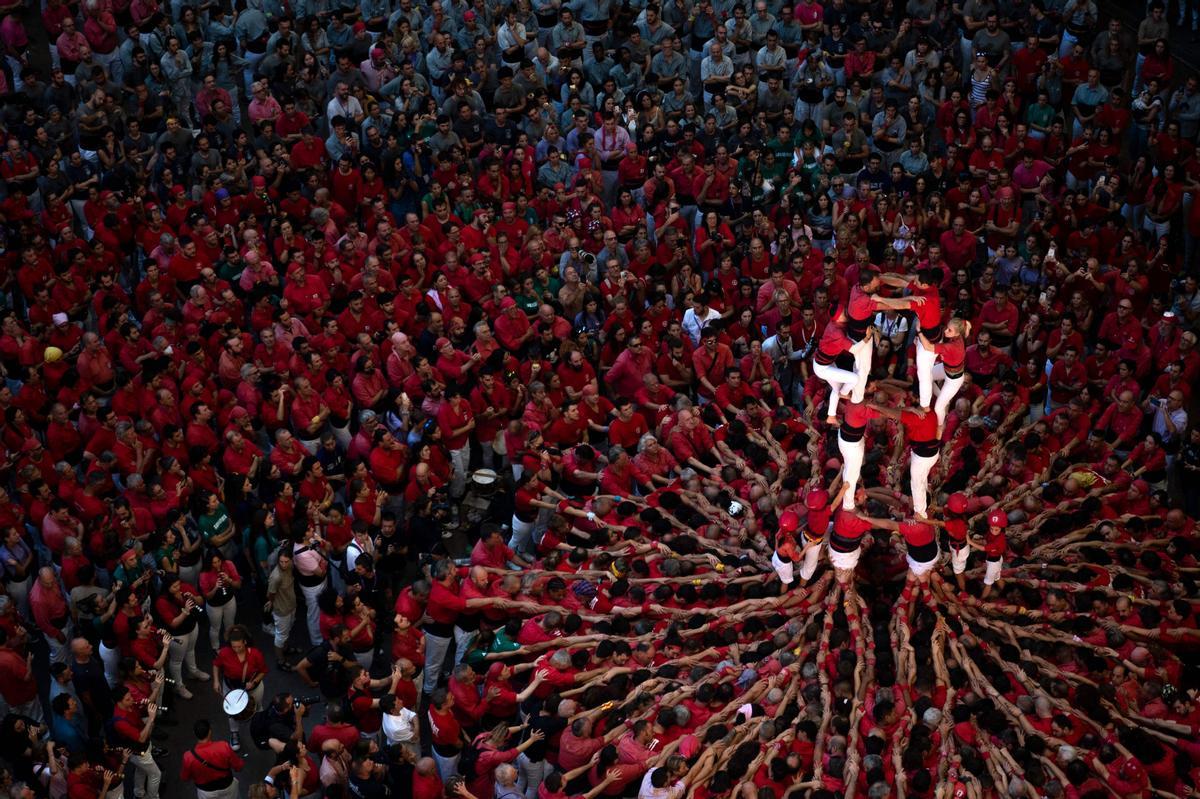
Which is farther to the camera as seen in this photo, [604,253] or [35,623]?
[604,253]

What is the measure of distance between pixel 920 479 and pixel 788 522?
4.59 ft

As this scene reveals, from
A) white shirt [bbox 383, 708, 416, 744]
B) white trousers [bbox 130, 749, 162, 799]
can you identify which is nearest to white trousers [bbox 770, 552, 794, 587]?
white shirt [bbox 383, 708, 416, 744]

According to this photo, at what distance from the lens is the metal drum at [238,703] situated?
16.2 meters

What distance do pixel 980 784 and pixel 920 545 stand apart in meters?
2.43

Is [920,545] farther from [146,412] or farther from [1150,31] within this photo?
[1150,31]

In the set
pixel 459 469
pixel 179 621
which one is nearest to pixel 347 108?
pixel 459 469

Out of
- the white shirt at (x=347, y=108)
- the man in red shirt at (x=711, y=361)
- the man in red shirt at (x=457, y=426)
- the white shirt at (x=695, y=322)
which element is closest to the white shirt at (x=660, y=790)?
the man in red shirt at (x=457, y=426)

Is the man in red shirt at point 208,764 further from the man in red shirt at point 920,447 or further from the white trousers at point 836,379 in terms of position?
the man in red shirt at point 920,447

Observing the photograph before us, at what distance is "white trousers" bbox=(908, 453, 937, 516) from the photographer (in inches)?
613

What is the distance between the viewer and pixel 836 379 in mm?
15031

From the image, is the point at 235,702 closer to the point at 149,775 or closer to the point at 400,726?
the point at 149,775

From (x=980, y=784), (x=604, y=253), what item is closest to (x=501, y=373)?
(x=604, y=253)

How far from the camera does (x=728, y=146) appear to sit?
2381 centimetres

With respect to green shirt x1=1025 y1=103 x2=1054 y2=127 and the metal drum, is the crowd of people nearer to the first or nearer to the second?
the metal drum
